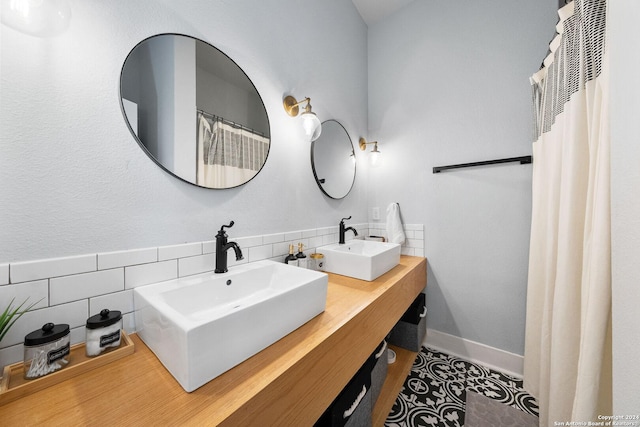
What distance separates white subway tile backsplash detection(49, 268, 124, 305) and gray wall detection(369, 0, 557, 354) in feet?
6.13

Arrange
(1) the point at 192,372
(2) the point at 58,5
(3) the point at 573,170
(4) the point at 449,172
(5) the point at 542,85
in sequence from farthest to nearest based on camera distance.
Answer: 1. (4) the point at 449,172
2. (5) the point at 542,85
3. (3) the point at 573,170
4. (2) the point at 58,5
5. (1) the point at 192,372

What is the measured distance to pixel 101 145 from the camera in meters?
0.71

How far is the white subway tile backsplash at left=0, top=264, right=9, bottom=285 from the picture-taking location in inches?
22.0

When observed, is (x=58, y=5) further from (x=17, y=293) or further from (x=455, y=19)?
(x=455, y=19)

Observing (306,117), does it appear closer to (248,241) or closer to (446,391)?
(248,241)

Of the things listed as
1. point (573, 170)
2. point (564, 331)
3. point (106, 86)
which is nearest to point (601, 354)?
point (564, 331)

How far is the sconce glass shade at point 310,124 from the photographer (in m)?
1.30

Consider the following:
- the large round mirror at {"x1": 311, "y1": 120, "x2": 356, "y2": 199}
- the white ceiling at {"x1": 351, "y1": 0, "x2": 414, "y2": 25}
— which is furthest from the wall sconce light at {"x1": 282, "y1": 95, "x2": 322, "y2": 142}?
the white ceiling at {"x1": 351, "y1": 0, "x2": 414, "y2": 25}

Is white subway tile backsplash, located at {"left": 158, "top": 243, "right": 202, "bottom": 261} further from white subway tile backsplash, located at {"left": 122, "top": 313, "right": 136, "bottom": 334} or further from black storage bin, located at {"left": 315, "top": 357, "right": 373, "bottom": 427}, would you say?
black storage bin, located at {"left": 315, "top": 357, "right": 373, "bottom": 427}

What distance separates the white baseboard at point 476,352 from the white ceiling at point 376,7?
2.83 meters

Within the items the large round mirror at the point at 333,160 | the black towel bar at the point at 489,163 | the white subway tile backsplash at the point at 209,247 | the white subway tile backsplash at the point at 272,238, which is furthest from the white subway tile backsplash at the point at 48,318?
the black towel bar at the point at 489,163

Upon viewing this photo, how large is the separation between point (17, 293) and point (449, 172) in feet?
7.25

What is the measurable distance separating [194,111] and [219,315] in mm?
836

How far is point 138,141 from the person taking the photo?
775 mm
